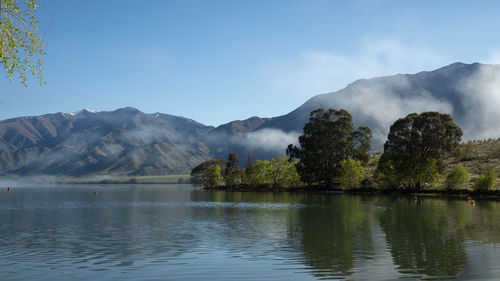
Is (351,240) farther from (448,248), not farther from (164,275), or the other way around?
(164,275)

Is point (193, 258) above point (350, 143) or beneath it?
beneath

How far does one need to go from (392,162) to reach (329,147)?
34.5m

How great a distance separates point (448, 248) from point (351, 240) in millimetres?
6606

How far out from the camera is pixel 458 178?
9856 centimetres

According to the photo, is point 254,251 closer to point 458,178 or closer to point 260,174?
point 458,178

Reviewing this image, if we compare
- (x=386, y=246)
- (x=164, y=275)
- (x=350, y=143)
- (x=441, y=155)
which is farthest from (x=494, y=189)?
(x=164, y=275)

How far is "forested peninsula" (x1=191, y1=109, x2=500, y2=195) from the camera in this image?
105062 millimetres

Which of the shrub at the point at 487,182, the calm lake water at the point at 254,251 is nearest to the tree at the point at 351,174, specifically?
the shrub at the point at 487,182

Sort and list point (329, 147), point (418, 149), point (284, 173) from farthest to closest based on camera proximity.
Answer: point (284, 173) < point (329, 147) < point (418, 149)

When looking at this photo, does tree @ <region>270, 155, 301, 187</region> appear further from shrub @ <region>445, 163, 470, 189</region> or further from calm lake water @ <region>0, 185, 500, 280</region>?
calm lake water @ <region>0, 185, 500, 280</region>

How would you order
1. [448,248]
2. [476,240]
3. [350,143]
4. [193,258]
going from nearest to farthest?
[193,258], [448,248], [476,240], [350,143]

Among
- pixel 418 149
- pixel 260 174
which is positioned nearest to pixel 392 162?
pixel 418 149

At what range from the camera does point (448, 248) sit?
86.8 ft

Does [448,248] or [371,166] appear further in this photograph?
[371,166]
